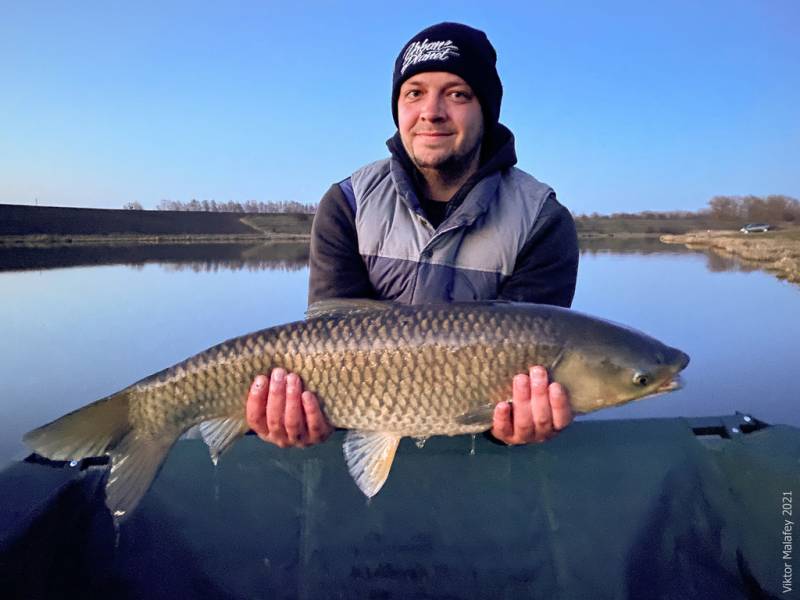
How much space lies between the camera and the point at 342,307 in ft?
5.88

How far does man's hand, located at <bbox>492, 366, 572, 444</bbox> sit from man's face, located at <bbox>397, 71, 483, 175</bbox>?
927 millimetres

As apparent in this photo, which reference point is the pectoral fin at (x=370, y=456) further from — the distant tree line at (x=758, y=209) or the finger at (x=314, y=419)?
the distant tree line at (x=758, y=209)

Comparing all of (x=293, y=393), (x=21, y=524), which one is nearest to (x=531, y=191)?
(x=293, y=393)

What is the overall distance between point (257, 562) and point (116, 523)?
16.9 inches

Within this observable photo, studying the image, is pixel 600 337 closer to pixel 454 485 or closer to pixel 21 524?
pixel 454 485

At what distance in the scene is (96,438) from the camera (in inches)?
64.0

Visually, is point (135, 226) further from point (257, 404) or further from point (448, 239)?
point (257, 404)

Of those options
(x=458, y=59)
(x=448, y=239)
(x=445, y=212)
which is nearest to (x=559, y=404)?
(x=448, y=239)

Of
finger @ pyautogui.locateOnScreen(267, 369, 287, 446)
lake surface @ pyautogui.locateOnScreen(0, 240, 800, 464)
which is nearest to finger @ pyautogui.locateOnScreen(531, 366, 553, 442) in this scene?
finger @ pyautogui.locateOnScreen(267, 369, 287, 446)

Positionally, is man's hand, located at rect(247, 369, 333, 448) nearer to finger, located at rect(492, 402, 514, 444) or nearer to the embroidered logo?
finger, located at rect(492, 402, 514, 444)

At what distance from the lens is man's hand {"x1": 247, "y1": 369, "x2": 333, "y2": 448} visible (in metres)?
1.67

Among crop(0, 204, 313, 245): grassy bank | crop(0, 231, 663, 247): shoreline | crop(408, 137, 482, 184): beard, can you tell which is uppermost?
crop(408, 137, 482, 184): beard

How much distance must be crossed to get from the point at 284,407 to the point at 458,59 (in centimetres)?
137

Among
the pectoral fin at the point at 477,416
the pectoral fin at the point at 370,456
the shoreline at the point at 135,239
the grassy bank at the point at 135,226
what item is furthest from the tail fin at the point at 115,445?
the grassy bank at the point at 135,226
